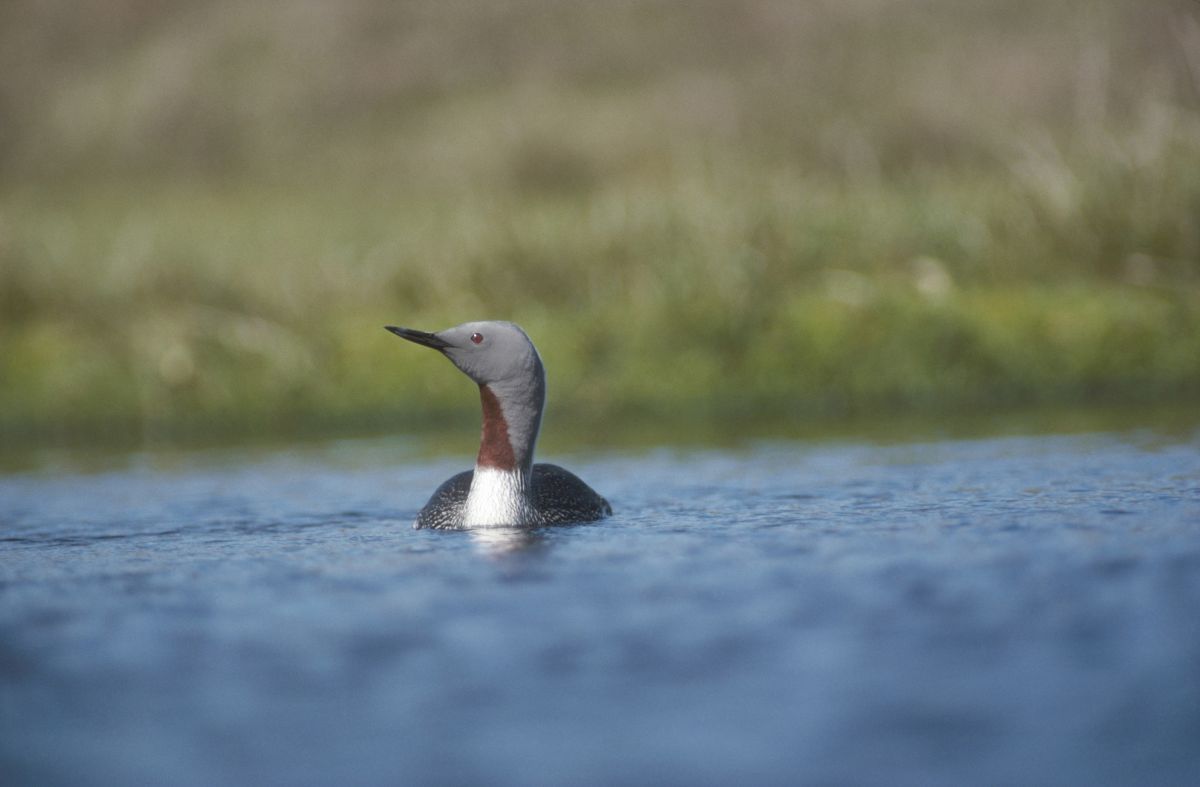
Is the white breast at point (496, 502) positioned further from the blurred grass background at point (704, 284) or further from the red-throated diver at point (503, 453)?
the blurred grass background at point (704, 284)

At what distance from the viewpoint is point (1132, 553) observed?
6.20m

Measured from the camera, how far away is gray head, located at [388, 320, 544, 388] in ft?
25.4

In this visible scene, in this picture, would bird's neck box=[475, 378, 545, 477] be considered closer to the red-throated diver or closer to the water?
the red-throated diver

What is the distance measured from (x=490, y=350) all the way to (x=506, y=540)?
1.02m

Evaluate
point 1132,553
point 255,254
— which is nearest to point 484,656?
point 1132,553

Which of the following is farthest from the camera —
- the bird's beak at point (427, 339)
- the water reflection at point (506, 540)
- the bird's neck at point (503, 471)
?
the bird's neck at point (503, 471)

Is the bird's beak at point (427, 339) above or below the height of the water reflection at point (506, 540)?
above

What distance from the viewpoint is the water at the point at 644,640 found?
417 cm

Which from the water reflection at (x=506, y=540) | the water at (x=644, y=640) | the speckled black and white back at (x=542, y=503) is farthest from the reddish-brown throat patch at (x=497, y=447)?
the water at (x=644, y=640)

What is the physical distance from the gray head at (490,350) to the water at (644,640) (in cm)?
81

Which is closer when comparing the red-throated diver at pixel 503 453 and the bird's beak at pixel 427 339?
the bird's beak at pixel 427 339

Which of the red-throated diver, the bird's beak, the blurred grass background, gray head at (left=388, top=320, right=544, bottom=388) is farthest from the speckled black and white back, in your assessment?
the blurred grass background

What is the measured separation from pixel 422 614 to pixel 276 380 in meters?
8.40

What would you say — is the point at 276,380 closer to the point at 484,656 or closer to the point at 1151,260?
the point at 1151,260
